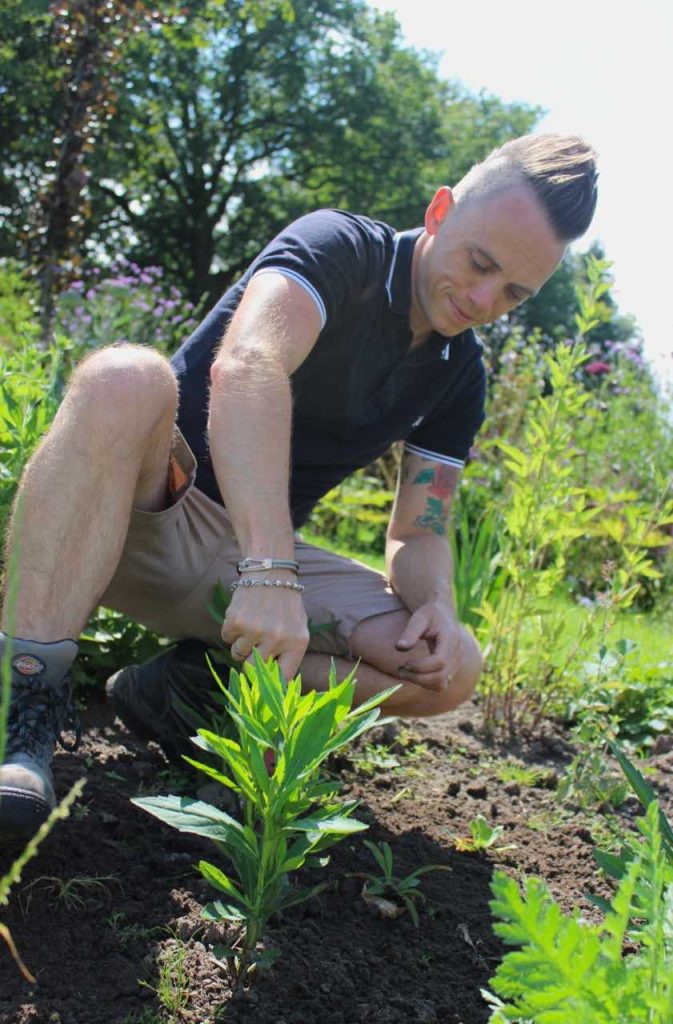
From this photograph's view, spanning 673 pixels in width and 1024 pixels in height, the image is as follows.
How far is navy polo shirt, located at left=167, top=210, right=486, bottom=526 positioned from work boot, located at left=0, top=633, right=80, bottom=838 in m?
0.86

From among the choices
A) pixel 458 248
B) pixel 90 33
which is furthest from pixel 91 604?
pixel 90 33

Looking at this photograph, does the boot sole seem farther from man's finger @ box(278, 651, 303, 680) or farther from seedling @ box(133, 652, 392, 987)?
man's finger @ box(278, 651, 303, 680)

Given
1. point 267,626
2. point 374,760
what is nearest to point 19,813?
point 267,626

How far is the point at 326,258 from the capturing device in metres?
2.22

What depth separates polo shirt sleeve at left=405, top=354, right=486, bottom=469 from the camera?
2.88 meters

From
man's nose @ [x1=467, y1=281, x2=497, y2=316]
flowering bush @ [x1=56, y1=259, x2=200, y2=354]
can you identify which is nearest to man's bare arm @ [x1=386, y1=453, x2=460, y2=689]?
man's nose @ [x1=467, y1=281, x2=497, y2=316]

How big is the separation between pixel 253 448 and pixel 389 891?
2.96ft

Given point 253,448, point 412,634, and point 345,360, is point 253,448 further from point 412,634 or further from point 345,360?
point 412,634

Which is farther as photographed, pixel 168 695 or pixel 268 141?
pixel 268 141

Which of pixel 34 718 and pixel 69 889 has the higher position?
pixel 34 718

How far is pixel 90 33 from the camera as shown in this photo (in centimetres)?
582

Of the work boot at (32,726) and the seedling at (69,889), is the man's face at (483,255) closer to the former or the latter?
the work boot at (32,726)

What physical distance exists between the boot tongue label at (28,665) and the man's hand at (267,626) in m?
0.32

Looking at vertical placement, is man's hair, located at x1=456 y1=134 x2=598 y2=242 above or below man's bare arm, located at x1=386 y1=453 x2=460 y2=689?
above
